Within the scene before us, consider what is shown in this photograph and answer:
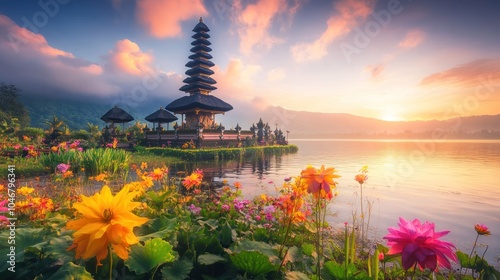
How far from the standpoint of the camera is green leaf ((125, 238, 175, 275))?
52.2 inches

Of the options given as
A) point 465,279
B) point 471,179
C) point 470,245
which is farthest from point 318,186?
point 471,179

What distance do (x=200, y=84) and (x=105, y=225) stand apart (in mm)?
33799

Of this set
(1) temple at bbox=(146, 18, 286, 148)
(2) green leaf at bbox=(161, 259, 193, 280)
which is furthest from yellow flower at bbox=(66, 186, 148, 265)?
(1) temple at bbox=(146, 18, 286, 148)

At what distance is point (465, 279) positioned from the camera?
7.16ft

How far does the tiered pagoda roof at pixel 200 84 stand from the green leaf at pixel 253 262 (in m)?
27.5

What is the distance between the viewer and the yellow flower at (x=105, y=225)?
3.20 feet

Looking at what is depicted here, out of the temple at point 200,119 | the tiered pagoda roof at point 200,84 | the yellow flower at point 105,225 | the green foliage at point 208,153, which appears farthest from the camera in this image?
the tiered pagoda roof at point 200,84

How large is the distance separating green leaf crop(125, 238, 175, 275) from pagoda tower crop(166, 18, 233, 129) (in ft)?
81.2

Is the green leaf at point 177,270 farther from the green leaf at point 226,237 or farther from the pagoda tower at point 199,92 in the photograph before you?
the pagoda tower at point 199,92

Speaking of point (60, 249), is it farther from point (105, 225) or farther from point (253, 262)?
point (253, 262)

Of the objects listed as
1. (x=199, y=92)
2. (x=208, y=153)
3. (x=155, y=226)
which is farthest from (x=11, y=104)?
(x=155, y=226)

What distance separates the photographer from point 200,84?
33.2 m

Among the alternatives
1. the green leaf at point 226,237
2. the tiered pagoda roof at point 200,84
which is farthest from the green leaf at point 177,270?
the tiered pagoda roof at point 200,84

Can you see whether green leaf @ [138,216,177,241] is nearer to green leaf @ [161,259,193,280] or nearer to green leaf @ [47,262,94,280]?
green leaf @ [161,259,193,280]
